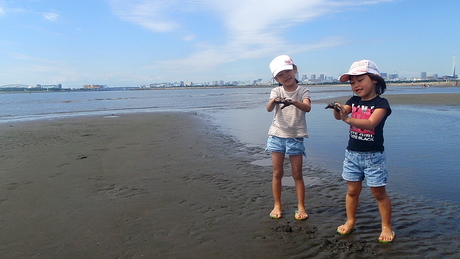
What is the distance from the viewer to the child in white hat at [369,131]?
2.92 m

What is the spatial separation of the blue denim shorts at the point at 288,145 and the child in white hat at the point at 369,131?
2.01ft

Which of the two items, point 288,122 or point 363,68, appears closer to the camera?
point 363,68

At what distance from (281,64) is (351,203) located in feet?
5.57

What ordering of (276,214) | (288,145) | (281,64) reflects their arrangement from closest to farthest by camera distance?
(281,64), (288,145), (276,214)

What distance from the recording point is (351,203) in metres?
3.32

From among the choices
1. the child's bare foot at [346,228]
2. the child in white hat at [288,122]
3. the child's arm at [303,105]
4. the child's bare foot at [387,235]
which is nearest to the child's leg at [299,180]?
the child in white hat at [288,122]

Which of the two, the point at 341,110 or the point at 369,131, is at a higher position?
the point at 341,110

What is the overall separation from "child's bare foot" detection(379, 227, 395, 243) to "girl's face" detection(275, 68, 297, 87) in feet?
5.97

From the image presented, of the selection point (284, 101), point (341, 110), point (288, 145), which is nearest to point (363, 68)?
point (341, 110)

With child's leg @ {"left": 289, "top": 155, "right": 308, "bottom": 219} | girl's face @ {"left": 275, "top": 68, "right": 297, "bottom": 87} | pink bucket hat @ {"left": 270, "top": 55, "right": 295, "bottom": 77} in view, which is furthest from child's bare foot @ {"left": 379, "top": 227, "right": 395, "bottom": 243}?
pink bucket hat @ {"left": 270, "top": 55, "right": 295, "bottom": 77}

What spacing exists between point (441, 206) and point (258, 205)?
7.66 feet

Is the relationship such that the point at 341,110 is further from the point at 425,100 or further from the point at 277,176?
the point at 425,100

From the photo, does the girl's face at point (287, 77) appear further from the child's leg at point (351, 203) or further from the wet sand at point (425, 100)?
the wet sand at point (425, 100)

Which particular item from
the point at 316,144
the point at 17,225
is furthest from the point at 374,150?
the point at 316,144
